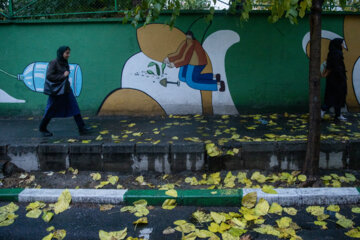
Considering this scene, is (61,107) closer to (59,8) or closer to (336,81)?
(59,8)

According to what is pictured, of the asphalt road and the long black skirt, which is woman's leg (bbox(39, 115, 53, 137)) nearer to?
the long black skirt

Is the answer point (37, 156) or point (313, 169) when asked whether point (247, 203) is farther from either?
point (37, 156)

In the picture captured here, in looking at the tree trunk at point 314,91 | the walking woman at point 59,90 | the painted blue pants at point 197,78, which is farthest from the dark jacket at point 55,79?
the tree trunk at point 314,91

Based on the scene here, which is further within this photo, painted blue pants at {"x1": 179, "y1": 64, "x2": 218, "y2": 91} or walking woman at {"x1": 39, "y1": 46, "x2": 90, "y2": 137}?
painted blue pants at {"x1": 179, "y1": 64, "x2": 218, "y2": 91}

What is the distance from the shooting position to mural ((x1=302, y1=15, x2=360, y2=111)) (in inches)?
233

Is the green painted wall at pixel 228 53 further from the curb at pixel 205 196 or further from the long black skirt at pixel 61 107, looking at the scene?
the curb at pixel 205 196

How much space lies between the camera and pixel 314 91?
10.9 ft

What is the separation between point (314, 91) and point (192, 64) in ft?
10.0

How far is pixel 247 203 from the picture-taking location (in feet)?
9.52

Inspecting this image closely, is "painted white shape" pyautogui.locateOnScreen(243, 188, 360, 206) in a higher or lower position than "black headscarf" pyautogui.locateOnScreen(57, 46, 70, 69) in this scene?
lower

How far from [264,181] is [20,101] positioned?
535 centimetres

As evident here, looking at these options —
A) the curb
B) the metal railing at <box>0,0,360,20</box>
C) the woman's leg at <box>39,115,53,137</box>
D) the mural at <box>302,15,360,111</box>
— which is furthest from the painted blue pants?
the curb

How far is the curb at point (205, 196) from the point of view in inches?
114

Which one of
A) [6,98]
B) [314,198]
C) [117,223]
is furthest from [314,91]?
Result: [6,98]
